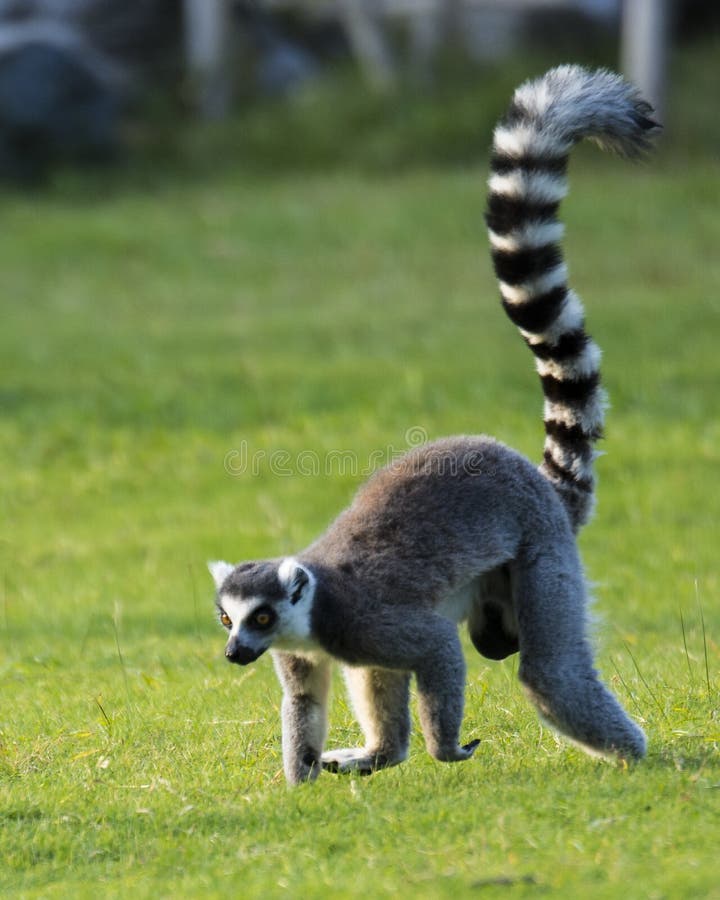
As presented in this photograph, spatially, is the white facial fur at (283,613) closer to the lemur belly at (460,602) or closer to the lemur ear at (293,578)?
the lemur ear at (293,578)

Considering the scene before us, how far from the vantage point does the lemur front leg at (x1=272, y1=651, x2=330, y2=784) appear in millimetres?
5559

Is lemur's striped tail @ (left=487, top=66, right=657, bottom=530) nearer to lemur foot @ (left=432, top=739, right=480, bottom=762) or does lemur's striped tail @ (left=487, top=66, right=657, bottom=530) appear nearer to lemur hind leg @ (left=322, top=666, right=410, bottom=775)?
lemur hind leg @ (left=322, top=666, right=410, bottom=775)

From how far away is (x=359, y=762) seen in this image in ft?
18.3

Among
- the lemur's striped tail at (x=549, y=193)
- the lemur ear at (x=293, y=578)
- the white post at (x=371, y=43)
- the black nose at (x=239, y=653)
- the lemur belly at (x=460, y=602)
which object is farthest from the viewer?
the white post at (x=371, y=43)

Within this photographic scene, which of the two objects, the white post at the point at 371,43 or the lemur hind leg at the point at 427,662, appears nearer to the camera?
the lemur hind leg at the point at 427,662

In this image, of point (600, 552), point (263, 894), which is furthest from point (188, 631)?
point (263, 894)

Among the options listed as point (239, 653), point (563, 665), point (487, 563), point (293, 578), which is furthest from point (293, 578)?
point (563, 665)

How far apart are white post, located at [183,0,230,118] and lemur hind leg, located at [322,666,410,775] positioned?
19923mm

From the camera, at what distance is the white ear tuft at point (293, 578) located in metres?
5.27

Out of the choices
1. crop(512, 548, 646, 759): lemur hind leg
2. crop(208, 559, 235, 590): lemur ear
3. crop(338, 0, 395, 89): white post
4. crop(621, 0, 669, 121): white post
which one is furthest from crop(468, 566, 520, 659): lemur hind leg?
crop(338, 0, 395, 89): white post

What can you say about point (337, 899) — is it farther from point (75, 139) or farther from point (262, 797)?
point (75, 139)

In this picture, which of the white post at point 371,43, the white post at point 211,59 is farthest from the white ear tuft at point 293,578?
the white post at point 211,59

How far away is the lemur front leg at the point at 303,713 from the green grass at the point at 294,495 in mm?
→ 121

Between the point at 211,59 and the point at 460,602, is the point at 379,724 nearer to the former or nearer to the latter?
the point at 460,602
